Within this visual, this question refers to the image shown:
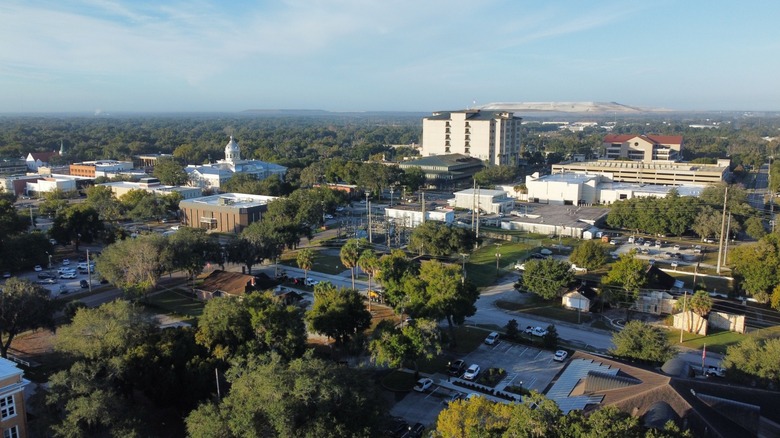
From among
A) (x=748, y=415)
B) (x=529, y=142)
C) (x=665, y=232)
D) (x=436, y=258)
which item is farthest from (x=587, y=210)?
(x=529, y=142)

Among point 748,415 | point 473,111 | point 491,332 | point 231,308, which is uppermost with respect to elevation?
point 473,111

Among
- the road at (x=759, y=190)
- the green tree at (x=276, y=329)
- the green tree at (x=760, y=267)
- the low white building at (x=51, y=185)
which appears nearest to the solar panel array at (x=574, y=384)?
the green tree at (x=276, y=329)

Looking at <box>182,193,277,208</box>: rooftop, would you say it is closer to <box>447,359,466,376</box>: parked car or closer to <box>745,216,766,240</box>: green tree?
<box>447,359,466,376</box>: parked car

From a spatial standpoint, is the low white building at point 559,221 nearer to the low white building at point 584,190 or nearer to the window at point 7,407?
the low white building at point 584,190

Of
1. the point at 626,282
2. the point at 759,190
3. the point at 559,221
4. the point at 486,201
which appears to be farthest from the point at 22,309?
the point at 759,190

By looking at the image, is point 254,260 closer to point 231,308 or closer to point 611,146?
point 231,308

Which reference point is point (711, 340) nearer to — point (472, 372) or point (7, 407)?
point (472, 372)

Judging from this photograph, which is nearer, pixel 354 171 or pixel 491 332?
pixel 491 332
